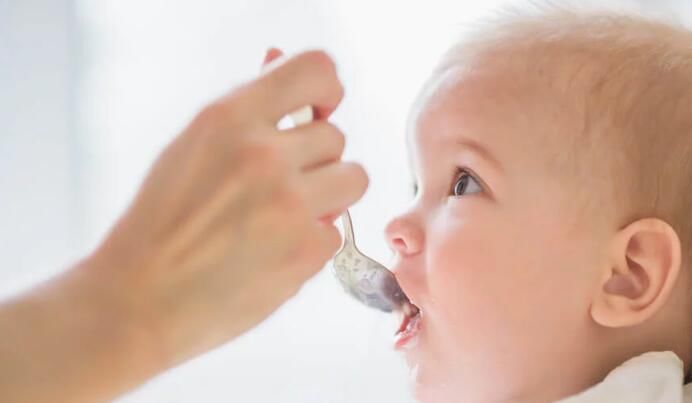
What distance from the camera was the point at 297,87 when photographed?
0.58 m

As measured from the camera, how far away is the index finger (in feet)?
1.85

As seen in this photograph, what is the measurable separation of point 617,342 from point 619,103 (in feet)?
0.63

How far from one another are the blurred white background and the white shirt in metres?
0.42

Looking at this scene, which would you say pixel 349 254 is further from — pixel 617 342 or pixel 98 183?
pixel 98 183

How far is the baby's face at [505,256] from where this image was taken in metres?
0.78

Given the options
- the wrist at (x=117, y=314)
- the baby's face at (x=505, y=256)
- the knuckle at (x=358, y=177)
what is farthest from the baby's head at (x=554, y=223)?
the wrist at (x=117, y=314)

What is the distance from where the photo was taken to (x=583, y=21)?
844mm

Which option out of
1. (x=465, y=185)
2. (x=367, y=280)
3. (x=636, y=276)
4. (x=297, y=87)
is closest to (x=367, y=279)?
(x=367, y=280)

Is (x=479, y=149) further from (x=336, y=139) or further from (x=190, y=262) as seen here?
(x=190, y=262)

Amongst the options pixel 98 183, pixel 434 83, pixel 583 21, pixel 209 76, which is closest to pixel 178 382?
pixel 98 183

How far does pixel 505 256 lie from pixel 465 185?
0.07 m

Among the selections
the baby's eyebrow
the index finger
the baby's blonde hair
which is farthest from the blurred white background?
the index finger

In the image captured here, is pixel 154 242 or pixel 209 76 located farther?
pixel 209 76

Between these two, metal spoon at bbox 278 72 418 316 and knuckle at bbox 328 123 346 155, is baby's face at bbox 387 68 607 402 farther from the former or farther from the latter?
knuckle at bbox 328 123 346 155
